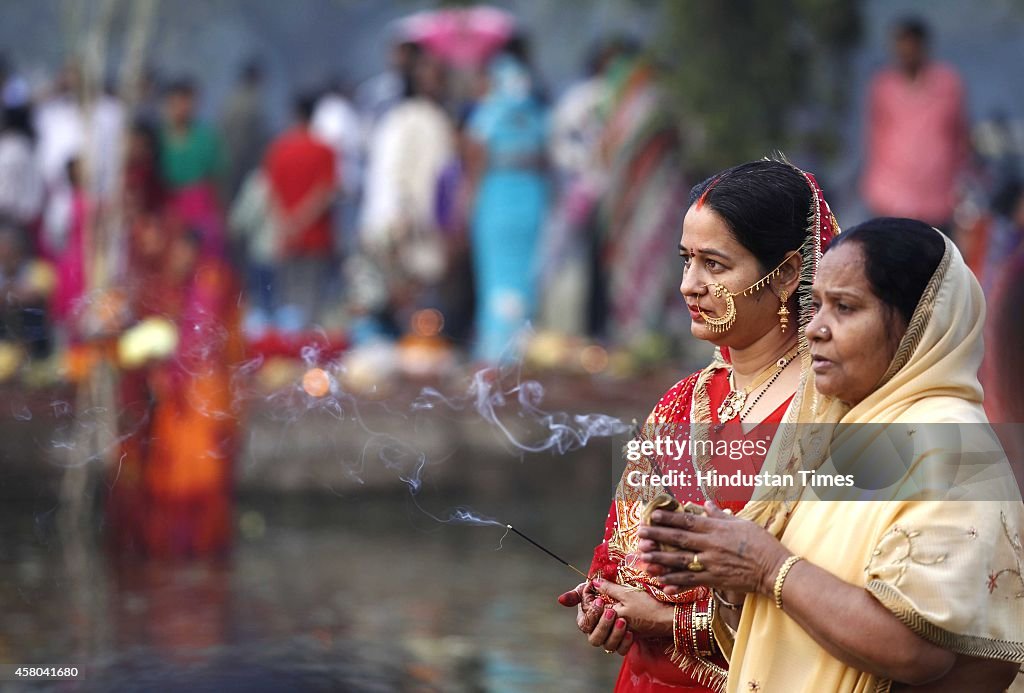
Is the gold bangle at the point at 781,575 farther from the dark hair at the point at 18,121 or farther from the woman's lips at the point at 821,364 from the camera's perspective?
the dark hair at the point at 18,121

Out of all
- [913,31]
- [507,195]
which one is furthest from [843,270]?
[507,195]

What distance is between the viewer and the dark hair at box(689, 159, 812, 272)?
2.98 meters

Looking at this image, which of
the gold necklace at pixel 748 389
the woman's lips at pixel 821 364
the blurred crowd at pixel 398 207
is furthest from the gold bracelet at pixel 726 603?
the blurred crowd at pixel 398 207

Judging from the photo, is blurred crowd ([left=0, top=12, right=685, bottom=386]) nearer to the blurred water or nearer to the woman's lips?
the blurred water

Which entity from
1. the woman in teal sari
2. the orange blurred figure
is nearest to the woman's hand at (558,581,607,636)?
the orange blurred figure

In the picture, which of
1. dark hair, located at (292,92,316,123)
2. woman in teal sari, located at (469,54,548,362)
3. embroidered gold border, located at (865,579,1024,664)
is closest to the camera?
embroidered gold border, located at (865,579,1024,664)

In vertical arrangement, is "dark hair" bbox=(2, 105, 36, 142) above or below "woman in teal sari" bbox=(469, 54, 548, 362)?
above

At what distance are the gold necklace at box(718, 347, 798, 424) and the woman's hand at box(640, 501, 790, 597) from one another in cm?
47

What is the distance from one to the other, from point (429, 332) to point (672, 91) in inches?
103

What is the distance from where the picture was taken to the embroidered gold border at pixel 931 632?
2438mm

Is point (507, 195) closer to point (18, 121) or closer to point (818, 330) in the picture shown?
point (18, 121)

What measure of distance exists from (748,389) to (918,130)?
26.9 ft

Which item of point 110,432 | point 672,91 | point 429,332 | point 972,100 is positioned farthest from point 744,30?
point 110,432

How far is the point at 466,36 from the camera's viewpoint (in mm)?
13109
